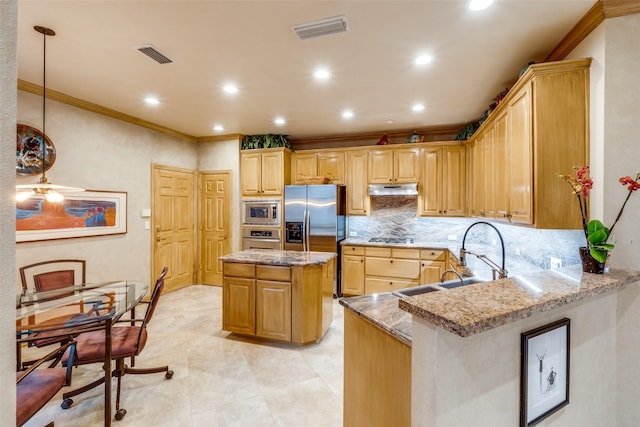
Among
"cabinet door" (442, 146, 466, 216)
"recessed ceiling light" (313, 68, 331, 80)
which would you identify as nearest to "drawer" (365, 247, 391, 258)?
"cabinet door" (442, 146, 466, 216)

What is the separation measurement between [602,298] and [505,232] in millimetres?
2284

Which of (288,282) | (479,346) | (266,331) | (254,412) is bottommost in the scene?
(254,412)

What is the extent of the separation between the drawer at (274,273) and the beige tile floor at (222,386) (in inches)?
29.0

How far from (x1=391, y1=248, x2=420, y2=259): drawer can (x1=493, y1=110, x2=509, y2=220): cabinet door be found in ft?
4.89

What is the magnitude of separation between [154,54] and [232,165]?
2.78 m

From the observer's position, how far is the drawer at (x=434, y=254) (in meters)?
4.12

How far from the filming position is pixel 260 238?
488 cm

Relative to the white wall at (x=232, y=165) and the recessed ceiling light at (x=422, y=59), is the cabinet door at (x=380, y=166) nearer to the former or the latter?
the recessed ceiling light at (x=422, y=59)

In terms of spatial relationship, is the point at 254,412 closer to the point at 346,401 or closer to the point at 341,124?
the point at 346,401

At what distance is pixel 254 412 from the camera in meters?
2.05

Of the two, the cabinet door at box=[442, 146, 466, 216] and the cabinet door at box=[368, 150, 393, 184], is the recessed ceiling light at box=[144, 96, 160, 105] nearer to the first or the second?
the cabinet door at box=[368, 150, 393, 184]

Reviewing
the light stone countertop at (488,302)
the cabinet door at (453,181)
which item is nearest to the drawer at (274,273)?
the light stone countertop at (488,302)

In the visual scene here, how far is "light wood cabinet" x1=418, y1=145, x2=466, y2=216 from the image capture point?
172 inches

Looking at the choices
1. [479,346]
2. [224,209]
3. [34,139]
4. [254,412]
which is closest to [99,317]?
[254,412]
